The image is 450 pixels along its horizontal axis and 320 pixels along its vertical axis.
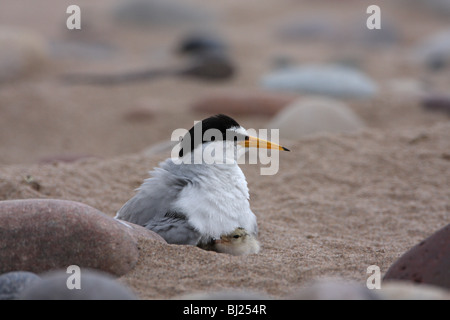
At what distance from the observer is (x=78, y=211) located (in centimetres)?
323

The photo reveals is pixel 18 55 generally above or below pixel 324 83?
above

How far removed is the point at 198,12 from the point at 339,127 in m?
11.0

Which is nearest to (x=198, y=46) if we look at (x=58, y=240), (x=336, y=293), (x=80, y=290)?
(x=58, y=240)

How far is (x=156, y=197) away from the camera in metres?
3.67

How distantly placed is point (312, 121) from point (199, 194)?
3926 mm

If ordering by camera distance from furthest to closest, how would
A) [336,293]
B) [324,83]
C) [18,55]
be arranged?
[18,55] → [324,83] → [336,293]

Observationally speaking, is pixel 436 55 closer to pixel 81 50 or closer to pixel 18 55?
pixel 81 50

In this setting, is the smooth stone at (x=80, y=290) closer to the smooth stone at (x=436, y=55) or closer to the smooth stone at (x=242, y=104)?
the smooth stone at (x=242, y=104)

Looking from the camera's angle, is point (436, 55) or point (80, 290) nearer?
point (80, 290)

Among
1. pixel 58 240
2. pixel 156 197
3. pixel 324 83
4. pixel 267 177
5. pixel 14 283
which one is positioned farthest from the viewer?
pixel 324 83

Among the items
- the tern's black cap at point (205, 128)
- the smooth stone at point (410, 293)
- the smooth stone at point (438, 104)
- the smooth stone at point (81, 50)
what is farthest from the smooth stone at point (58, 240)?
the smooth stone at point (81, 50)
